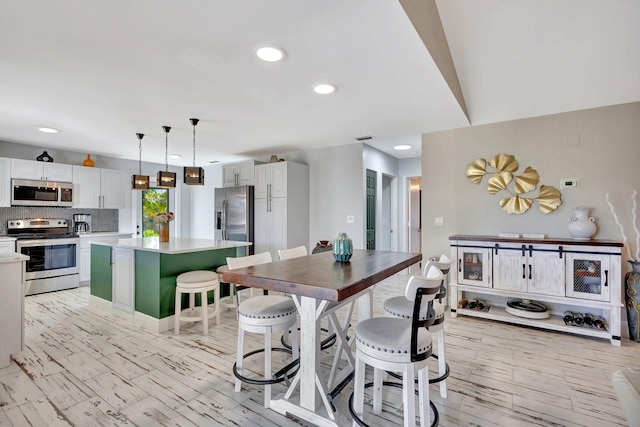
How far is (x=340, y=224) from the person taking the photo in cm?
505

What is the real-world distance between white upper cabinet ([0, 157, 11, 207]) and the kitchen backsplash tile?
1.25 ft

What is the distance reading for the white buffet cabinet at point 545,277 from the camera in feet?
9.53

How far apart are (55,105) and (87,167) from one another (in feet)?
8.69

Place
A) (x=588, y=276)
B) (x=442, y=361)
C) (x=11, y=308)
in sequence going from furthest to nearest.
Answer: (x=588, y=276), (x=11, y=308), (x=442, y=361)

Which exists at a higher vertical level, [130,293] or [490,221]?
[490,221]

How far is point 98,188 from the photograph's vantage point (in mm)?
5504

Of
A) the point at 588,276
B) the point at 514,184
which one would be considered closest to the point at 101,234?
the point at 514,184

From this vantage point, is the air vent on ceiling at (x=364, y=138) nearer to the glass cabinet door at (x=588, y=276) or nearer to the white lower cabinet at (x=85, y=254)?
the glass cabinet door at (x=588, y=276)

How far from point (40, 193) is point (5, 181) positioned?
422 mm

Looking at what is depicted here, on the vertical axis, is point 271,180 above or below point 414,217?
above

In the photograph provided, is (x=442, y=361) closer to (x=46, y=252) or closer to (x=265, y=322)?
(x=265, y=322)

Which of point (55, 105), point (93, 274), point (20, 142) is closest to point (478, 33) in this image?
point (55, 105)

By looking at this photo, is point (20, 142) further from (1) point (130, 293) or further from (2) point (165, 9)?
(2) point (165, 9)


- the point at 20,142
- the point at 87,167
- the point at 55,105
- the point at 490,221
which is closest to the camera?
the point at 55,105
